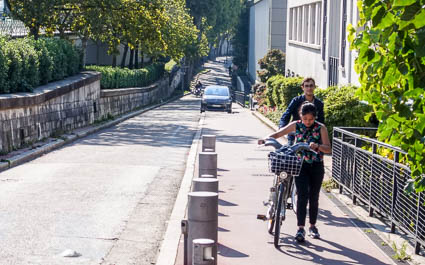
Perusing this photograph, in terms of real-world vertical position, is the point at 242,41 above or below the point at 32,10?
above

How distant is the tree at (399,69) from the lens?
460 cm

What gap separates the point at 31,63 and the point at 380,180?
1534 cm

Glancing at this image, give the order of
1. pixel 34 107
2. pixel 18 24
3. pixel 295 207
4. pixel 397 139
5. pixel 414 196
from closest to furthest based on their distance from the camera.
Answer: pixel 397 139 < pixel 414 196 < pixel 295 207 < pixel 34 107 < pixel 18 24

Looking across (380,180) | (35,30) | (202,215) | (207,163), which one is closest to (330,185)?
(207,163)

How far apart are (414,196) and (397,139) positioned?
8.70 feet

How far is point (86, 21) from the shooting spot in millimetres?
34156

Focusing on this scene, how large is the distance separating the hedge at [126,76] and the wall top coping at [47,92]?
5510 mm

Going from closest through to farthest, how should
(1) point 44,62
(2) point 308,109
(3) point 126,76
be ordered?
(2) point 308,109, (1) point 44,62, (3) point 126,76

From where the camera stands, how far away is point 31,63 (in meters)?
22.9

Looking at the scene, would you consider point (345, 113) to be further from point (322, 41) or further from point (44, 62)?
point (322, 41)

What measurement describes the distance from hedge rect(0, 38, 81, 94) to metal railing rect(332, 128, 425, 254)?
10538mm

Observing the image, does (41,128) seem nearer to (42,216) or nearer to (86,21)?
(42,216)

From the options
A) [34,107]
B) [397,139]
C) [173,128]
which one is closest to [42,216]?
[397,139]

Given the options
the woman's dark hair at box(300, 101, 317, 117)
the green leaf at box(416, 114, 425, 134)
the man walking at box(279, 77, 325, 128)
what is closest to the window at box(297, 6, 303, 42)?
the man walking at box(279, 77, 325, 128)
